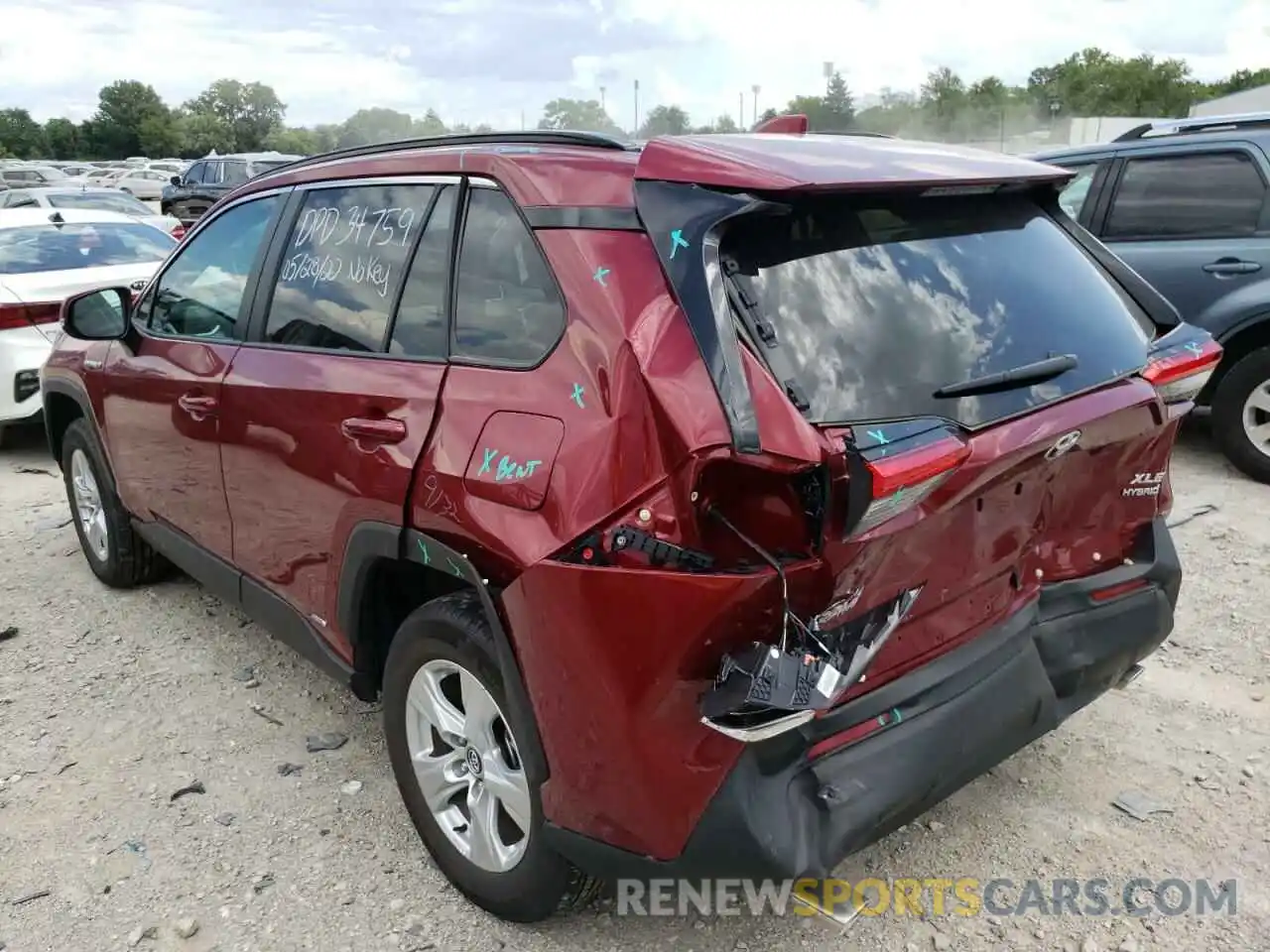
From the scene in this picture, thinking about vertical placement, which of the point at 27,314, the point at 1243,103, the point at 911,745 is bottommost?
the point at 911,745

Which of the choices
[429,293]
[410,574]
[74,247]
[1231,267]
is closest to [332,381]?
[429,293]

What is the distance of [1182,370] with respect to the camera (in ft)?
8.38

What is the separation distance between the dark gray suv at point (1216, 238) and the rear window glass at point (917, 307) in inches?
147

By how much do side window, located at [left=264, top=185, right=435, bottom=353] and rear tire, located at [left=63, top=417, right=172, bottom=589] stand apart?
1.87 meters

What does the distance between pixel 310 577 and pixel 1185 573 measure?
366 cm

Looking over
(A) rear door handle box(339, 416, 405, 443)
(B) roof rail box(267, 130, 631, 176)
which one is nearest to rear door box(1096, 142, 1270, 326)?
(B) roof rail box(267, 130, 631, 176)

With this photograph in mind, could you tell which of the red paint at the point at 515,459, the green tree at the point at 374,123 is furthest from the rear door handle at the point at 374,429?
the green tree at the point at 374,123

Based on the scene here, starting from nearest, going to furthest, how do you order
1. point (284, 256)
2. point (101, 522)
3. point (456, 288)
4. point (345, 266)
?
point (456, 288)
point (345, 266)
point (284, 256)
point (101, 522)

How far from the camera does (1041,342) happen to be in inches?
91.1

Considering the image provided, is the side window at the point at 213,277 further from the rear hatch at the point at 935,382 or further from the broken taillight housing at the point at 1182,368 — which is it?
the broken taillight housing at the point at 1182,368

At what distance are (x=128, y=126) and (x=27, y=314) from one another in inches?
3888

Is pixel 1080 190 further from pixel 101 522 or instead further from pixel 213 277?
pixel 101 522

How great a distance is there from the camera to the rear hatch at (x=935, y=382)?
6.31 feet

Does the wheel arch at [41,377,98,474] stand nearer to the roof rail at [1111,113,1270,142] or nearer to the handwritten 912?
the handwritten 912
